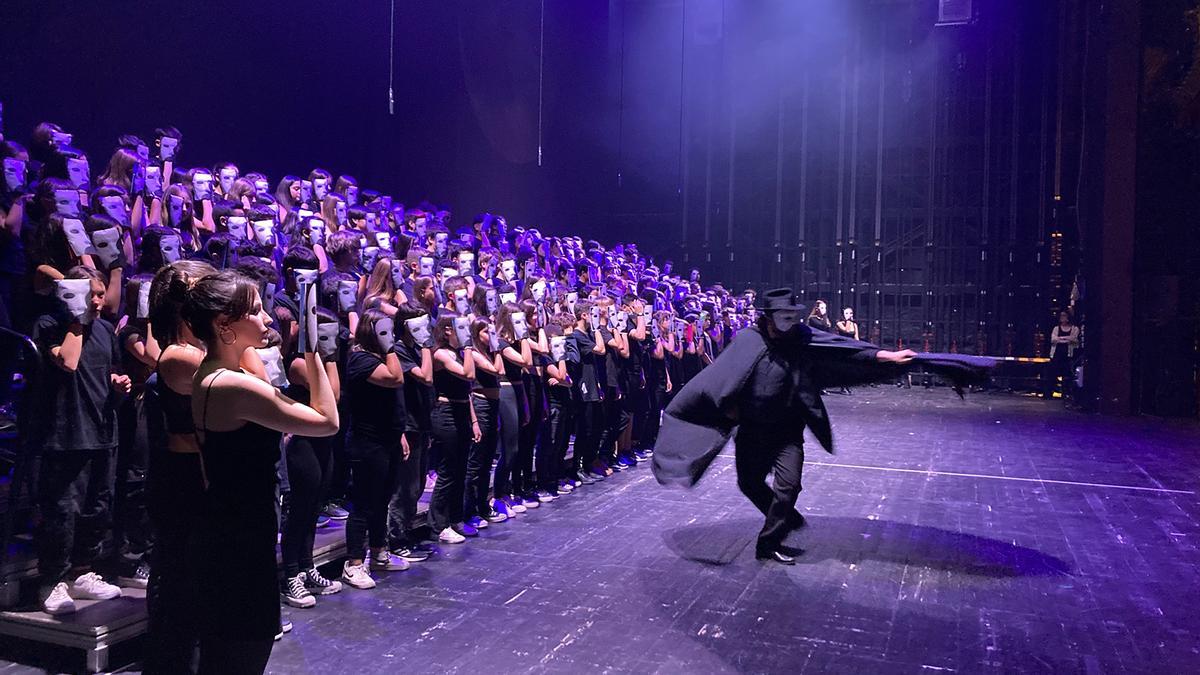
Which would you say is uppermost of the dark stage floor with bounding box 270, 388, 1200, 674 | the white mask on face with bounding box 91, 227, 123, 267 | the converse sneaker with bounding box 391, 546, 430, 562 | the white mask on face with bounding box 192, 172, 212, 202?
the white mask on face with bounding box 192, 172, 212, 202

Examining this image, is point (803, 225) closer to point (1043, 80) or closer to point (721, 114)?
point (721, 114)

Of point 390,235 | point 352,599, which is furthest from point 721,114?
point 352,599

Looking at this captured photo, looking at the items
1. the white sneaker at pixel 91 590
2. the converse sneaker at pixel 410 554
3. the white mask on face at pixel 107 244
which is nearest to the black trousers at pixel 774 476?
the converse sneaker at pixel 410 554

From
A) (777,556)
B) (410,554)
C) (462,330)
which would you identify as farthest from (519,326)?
(777,556)

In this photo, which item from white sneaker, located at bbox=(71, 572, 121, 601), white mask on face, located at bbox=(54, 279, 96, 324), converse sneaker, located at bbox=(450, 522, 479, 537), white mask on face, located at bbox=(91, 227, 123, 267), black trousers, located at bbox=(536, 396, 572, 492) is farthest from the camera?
black trousers, located at bbox=(536, 396, 572, 492)

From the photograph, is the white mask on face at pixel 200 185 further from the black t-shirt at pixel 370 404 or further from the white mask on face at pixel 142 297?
the white mask on face at pixel 142 297

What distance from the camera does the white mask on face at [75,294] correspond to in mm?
3926

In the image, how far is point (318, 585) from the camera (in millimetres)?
5098

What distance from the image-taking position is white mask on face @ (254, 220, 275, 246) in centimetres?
600

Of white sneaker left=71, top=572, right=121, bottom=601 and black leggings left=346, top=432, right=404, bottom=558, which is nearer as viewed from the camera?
white sneaker left=71, top=572, right=121, bottom=601

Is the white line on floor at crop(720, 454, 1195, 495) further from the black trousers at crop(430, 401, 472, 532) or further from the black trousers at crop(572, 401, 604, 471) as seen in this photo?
the black trousers at crop(430, 401, 472, 532)

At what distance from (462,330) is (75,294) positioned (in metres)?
2.52

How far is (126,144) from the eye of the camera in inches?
255

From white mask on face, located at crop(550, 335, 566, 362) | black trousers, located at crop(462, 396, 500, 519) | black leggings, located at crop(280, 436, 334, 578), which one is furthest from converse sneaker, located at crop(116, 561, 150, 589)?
white mask on face, located at crop(550, 335, 566, 362)
